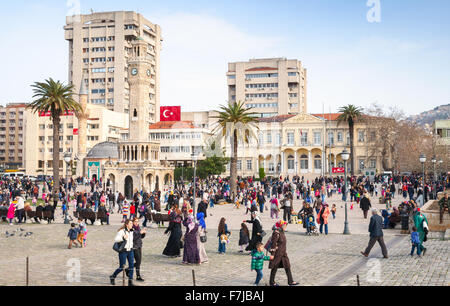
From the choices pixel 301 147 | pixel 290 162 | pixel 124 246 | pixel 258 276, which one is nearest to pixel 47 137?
pixel 290 162

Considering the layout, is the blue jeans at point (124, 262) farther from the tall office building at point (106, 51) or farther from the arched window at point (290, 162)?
the tall office building at point (106, 51)

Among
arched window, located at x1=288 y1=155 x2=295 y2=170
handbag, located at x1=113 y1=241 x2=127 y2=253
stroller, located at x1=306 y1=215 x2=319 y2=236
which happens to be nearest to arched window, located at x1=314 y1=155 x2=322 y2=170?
arched window, located at x1=288 y1=155 x2=295 y2=170

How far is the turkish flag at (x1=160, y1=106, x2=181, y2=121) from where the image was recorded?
101562 mm

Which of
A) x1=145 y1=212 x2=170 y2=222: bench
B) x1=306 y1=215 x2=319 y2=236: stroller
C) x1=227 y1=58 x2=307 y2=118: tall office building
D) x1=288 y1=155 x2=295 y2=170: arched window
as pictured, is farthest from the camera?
x1=227 y1=58 x2=307 y2=118: tall office building

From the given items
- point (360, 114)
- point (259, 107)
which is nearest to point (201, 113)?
point (259, 107)

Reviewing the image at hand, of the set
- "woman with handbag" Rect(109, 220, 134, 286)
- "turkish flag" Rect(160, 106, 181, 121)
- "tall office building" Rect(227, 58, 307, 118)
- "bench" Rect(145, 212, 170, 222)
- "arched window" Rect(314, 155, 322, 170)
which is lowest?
"bench" Rect(145, 212, 170, 222)

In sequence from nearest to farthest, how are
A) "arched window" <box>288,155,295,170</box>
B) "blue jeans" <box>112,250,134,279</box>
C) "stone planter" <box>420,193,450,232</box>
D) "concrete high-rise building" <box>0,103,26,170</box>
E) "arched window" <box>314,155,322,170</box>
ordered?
"blue jeans" <box>112,250,134,279</box>, "stone planter" <box>420,193,450,232</box>, "arched window" <box>314,155,322,170</box>, "arched window" <box>288,155,295,170</box>, "concrete high-rise building" <box>0,103,26,170</box>

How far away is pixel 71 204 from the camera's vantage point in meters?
42.0

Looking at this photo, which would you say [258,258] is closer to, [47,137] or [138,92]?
[138,92]

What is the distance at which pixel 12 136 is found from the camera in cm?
12144

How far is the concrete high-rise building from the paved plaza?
354 ft

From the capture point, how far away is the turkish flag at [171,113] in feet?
333

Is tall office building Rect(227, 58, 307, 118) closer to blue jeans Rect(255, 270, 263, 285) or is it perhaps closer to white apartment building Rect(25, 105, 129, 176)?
white apartment building Rect(25, 105, 129, 176)

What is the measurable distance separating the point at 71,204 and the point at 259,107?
86.8 metres
